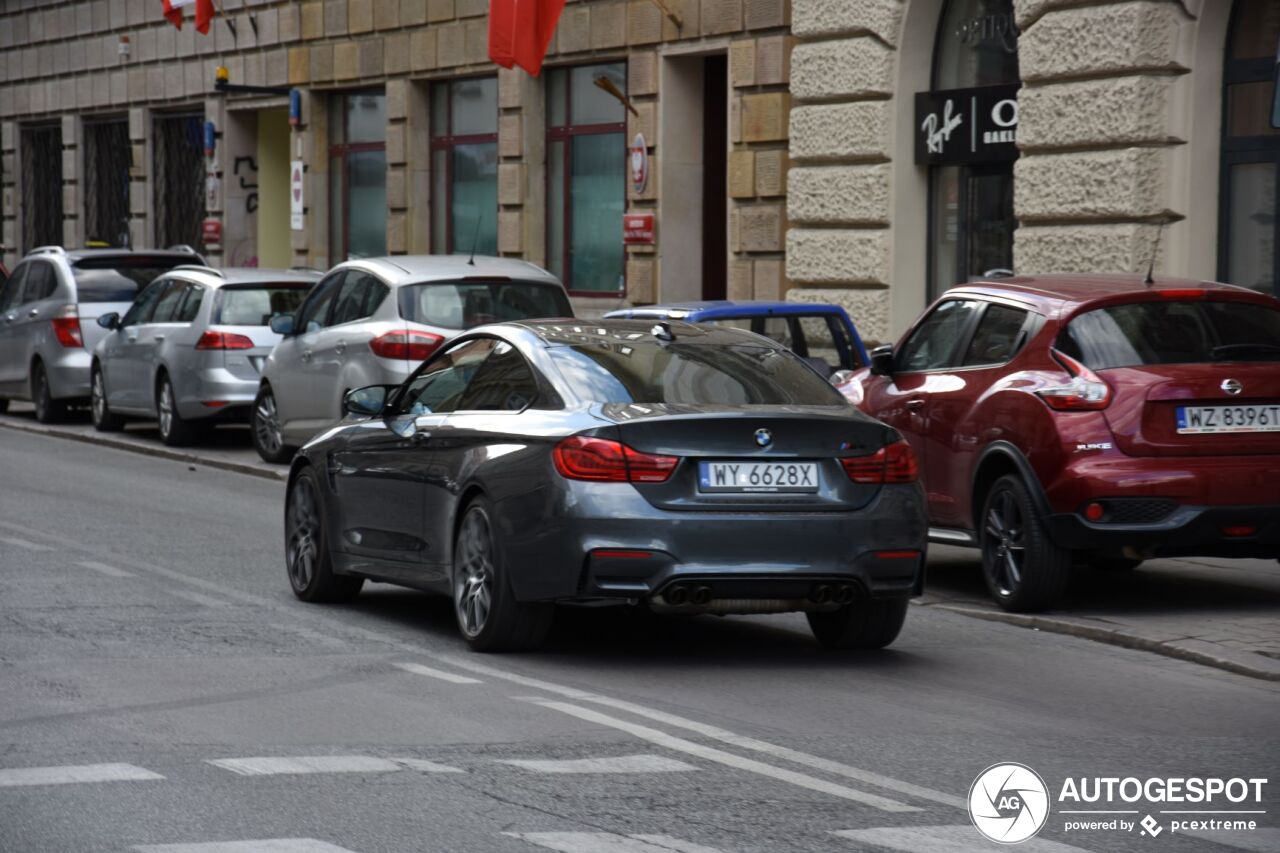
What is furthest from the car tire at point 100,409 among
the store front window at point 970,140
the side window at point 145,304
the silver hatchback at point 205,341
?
the store front window at point 970,140

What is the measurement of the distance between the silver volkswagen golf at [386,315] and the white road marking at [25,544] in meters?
4.04

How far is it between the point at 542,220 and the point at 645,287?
2967mm

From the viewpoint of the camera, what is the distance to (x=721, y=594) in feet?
29.4

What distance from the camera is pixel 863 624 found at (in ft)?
31.8

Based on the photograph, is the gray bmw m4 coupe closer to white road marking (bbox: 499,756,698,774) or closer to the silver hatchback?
white road marking (bbox: 499,756,698,774)

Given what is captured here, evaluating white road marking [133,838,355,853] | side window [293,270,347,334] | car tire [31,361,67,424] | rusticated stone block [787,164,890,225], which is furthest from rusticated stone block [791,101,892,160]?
white road marking [133,838,355,853]

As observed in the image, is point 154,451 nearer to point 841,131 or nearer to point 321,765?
point 841,131

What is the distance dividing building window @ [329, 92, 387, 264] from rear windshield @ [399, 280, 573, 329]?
13384 mm

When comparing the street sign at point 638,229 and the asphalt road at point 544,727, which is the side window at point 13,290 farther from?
the asphalt road at point 544,727

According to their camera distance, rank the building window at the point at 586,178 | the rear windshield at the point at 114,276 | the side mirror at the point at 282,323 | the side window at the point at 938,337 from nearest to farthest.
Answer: the side window at the point at 938,337 < the side mirror at the point at 282,323 < the rear windshield at the point at 114,276 < the building window at the point at 586,178

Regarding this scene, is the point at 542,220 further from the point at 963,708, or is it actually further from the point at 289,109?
the point at 963,708

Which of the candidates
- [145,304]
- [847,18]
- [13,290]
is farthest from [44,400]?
[847,18]

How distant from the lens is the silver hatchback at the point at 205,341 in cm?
2062

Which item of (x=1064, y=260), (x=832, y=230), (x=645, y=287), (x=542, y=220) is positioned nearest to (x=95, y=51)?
(x=542, y=220)
